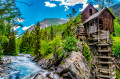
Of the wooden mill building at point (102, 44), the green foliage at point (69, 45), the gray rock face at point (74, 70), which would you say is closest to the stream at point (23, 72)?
the gray rock face at point (74, 70)

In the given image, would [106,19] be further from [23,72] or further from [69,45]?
[23,72]

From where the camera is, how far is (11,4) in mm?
6312

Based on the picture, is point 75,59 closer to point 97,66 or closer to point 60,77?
point 60,77

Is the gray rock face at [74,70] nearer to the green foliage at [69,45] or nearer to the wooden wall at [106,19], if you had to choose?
the green foliage at [69,45]

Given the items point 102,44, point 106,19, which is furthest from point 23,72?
point 106,19


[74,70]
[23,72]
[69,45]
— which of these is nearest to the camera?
[74,70]

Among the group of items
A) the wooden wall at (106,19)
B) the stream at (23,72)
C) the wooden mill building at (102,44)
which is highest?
the wooden wall at (106,19)

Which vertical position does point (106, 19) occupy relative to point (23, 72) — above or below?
above

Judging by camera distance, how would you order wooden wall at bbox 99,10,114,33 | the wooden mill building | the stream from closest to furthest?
the stream → the wooden mill building → wooden wall at bbox 99,10,114,33

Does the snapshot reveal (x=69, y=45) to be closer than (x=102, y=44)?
Yes

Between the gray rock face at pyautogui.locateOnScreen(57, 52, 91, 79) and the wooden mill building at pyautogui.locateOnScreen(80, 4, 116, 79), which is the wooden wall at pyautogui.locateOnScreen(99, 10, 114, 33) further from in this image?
the gray rock face at pyautogui.locateOnScreen(57, 52, 91, 79)

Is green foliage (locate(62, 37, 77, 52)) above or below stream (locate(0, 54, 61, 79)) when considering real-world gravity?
above

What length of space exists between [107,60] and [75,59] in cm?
780

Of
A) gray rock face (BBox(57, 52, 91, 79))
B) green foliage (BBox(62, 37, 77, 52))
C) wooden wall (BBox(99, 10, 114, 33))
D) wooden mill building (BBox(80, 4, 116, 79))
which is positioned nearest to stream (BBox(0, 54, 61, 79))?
gray rock face (BBox(57, 52, 91, 79))
